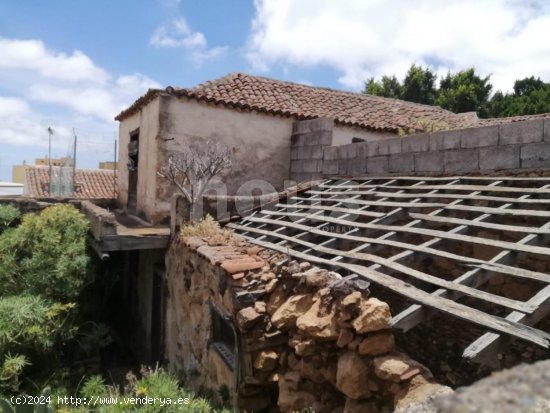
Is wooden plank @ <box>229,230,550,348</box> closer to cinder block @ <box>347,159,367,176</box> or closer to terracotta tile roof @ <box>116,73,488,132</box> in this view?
cinder block @ <box>347,159,367,176</box>

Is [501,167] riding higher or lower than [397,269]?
higher

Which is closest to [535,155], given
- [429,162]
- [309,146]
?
[429,162]

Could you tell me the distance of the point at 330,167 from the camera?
7.77 m

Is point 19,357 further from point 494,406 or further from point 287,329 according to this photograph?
point 494,406

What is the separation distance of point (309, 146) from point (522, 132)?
5.07 meters

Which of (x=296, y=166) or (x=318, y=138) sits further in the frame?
(x=296, y=166)

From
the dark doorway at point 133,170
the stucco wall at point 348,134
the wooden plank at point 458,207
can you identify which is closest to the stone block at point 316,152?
the stucco wall at point 348,134

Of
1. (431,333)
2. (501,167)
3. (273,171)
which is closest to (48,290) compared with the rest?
(273,171)

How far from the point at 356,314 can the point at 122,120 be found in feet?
38.1

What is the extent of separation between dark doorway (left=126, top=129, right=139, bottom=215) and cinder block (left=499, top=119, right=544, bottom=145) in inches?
347

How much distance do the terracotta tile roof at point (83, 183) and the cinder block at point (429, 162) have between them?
43.1ft

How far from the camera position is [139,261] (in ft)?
32.2

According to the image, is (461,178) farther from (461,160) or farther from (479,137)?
(479,137)

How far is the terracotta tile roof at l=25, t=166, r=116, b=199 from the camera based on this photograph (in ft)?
52.7
